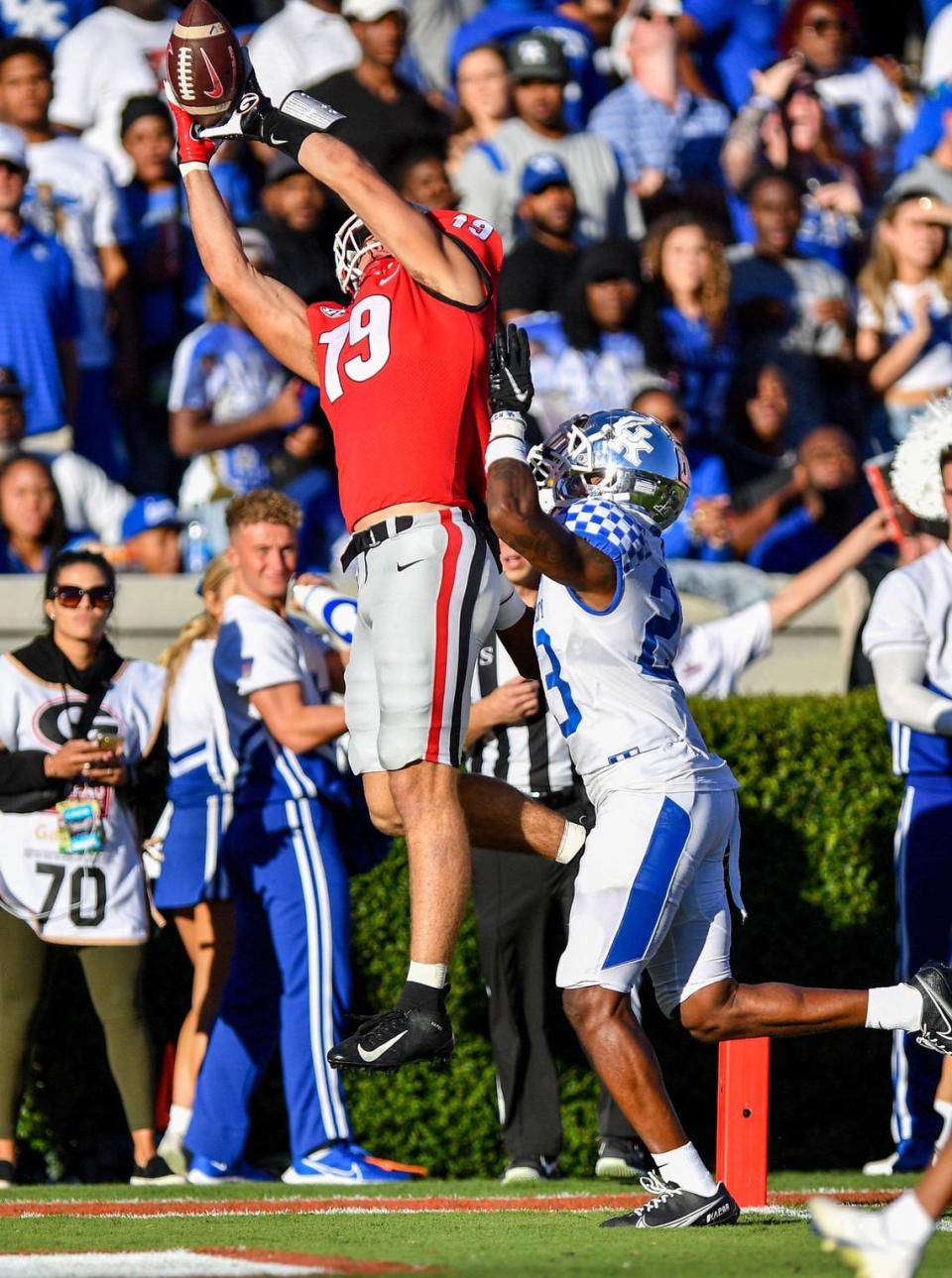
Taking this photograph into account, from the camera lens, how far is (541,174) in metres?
11.4

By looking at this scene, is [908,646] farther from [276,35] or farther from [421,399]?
[276,35]

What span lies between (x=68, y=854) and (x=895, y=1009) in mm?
3147

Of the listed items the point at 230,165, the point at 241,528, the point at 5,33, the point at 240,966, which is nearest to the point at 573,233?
the point at 230,165

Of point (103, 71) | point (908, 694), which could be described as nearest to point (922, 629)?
point (908, 694)

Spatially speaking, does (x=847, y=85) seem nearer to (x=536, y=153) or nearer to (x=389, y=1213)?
(x=536, y=153)

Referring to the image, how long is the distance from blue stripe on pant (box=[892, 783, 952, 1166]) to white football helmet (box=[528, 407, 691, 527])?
238cm

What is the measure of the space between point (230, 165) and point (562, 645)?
6.79 meters

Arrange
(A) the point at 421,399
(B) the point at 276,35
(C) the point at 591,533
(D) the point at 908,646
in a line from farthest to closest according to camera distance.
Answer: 1. (B) the point at 276,35
2. (D) the point at 908,646
3. (A) the point at 421,399
4. (C) the point at 591,533

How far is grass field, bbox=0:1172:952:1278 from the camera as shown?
14.6 feet

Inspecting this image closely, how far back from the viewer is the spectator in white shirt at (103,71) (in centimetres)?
1201

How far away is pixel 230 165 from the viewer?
11562mm

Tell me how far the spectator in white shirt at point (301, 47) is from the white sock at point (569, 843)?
707 centimetres

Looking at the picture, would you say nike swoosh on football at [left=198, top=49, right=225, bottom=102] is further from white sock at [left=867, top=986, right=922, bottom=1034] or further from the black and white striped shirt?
white sock at [left=867, top=986, right=922, bottom=1034]

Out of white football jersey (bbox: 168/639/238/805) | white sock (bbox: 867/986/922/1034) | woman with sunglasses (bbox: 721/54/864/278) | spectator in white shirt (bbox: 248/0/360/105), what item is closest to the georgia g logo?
white football jersey (bbox: 168/639/238/805)
